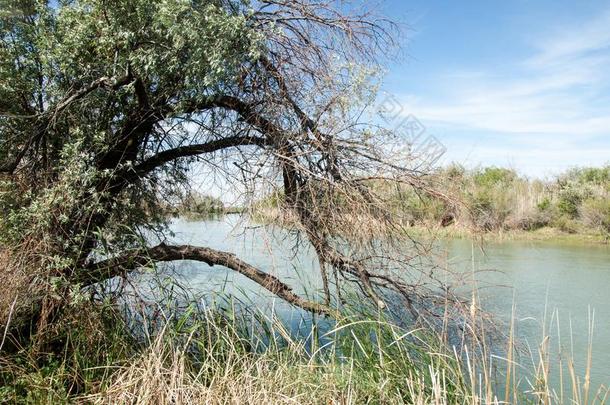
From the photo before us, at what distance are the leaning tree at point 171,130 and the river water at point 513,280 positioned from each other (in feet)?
1.09

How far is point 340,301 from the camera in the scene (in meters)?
4.53

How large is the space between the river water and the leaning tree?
1.09 ft

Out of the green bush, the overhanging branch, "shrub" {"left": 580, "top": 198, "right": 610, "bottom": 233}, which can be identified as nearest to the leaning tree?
the overhanging branch

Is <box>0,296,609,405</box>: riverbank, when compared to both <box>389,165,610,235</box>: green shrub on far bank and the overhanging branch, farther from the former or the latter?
<box>389,165,610,235</box>: green shrub on far bank

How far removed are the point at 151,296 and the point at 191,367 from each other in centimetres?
94

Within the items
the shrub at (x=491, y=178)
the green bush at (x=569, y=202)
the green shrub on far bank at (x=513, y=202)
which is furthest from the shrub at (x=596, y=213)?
the shrub at (x=491, y=178)

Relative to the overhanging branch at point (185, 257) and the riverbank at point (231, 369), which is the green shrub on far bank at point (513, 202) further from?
the overhanging branch at point (185, 257)

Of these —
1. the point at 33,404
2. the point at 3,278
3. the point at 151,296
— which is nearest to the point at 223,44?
the point at 151,296

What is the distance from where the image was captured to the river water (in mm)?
4383

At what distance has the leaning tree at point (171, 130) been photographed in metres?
4.07

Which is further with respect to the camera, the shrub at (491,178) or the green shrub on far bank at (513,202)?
the shrub at (491,178)

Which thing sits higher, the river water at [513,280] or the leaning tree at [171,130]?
the leaning tree at [171,130]

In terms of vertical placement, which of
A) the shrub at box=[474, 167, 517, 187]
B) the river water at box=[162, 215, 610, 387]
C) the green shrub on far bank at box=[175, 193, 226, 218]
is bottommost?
the river water at box=[162, 215, 610, 387]

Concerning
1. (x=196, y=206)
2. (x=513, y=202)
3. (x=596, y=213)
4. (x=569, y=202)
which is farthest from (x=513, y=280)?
(x=569, y=202)
